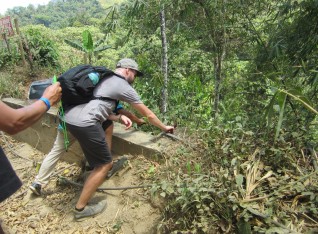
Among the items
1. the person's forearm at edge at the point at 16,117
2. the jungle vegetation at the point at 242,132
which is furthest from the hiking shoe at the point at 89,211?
the person's forearm at edge at the point at 16,117

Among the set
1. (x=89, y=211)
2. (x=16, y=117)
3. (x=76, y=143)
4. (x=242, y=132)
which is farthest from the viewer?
(x=76, y=143)

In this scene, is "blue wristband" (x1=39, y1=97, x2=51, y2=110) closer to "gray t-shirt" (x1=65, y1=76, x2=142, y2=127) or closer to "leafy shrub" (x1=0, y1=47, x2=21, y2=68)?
"gray t-shirt" (x1=65, y1=76, x2=142, y2=127)

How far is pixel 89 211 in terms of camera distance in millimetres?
3219

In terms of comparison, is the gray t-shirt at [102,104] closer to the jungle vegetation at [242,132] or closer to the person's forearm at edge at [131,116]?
the person's forearm at edge at [131,116]

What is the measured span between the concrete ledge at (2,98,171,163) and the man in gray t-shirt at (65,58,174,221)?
354 millimetres

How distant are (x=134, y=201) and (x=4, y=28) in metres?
6.08

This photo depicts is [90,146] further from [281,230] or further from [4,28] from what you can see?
[4,28]

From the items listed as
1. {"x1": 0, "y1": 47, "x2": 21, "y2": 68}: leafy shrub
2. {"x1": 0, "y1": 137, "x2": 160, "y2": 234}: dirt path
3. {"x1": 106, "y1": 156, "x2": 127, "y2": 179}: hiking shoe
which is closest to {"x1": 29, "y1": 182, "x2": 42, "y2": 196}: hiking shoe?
{"x1": 0, "y1": 137, "x2": 160, "y2": 234}: dirt path

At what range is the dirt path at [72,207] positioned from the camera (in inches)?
119

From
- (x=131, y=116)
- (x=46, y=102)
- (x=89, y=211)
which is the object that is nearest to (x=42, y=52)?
(x=131, y=116)

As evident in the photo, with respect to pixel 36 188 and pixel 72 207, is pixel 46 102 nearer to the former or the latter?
pixel 72 207

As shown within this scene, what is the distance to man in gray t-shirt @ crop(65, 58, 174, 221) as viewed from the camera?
10.1ft

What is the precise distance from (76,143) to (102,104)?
4.60 ft

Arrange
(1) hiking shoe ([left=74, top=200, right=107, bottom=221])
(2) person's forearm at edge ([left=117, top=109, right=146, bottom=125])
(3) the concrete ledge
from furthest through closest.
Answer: (2) person's forearm at edge ([left=117, top=109, right=146, bottom=125]) → (3) the concrete ledge → (1) hiking shoe ([left=74, top=200, right=107, bottom=221])
